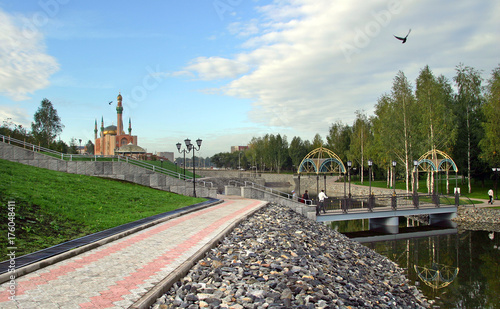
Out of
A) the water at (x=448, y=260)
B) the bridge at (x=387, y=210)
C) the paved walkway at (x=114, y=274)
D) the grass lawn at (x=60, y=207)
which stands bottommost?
the water at (x=448, y=260)

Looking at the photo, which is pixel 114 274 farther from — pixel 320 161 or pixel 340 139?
pixel 340 139

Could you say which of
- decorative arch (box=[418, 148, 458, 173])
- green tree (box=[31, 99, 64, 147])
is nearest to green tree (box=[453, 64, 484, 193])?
decorative arch (box=[418, 148, 458, 173])

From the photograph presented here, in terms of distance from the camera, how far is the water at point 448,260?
1162 centimetres

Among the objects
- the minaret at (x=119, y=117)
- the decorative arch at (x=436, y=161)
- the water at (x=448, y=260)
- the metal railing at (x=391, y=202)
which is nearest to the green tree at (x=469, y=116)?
the decorative arch at (x=436, y=161)

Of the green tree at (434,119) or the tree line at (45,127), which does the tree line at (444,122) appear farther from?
the tree line at (45,127)

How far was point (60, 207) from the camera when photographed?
12164 millimetres

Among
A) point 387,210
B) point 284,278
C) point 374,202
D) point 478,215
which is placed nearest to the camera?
point 284,278

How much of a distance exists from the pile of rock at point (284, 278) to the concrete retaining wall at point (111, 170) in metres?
11.5

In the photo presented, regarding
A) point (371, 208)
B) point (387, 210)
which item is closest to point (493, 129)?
point (387, 210)

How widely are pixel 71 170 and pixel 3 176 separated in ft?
31.4

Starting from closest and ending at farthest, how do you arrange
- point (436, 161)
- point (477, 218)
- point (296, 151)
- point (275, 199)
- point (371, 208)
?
point (371, 208) < point (275, 199) < point (477, 218) < point (436, 161) < point (296, 151)

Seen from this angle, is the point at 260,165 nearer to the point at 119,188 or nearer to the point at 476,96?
the point at 476,96

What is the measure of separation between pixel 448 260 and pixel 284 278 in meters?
12.5

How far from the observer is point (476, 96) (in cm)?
3809
